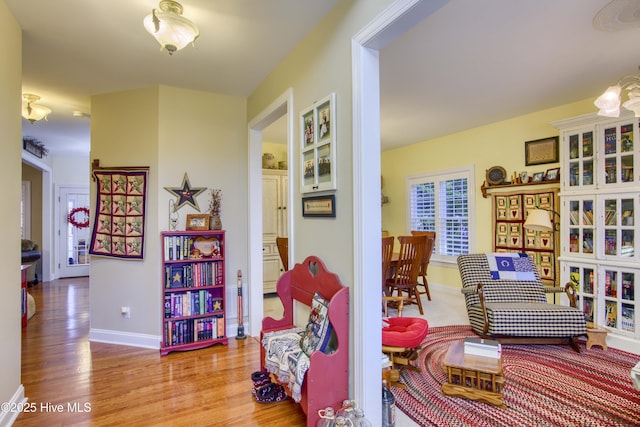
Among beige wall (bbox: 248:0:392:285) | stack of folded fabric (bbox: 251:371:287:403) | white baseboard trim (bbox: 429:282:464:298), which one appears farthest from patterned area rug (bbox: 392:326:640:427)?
white baseboard trim (bbox: 429:282:464:298)

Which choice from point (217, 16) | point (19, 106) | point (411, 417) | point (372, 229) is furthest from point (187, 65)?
point (411, 417)

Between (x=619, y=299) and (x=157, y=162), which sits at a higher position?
(x=157, y=162)

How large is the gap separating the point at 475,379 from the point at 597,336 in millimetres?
1741

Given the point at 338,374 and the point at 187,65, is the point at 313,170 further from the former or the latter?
the point at 187,65

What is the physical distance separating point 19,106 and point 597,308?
5.44 m

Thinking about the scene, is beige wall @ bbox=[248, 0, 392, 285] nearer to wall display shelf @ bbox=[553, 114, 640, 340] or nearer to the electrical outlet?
the electrical outlet

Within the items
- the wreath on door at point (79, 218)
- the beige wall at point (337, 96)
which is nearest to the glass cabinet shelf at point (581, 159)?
the beige wall at point (337, 96)

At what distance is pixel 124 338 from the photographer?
3.49 metres

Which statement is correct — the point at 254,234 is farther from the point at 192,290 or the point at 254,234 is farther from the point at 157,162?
the point at 157,162

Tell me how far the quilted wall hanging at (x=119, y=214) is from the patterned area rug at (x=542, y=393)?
2864mm

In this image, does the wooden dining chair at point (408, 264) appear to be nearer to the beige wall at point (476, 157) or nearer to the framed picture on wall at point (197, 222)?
the beige wall at point (476, 157)

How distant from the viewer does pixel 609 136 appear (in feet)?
11.2

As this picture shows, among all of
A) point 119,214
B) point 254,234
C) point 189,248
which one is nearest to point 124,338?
point 189,248

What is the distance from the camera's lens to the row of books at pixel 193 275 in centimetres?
333
